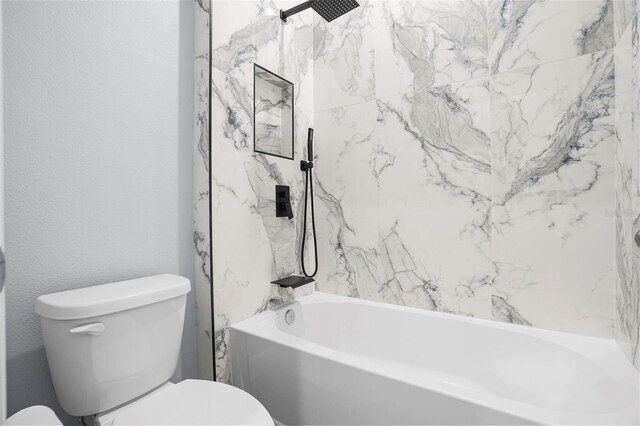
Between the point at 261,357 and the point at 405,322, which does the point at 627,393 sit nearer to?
the point at 405,322

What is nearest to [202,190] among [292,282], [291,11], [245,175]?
[245,175]

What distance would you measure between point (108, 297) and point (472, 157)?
1.65 m

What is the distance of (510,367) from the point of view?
1452 mm

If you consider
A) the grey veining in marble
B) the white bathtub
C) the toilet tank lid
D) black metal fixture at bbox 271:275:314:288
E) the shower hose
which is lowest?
the white bathtub

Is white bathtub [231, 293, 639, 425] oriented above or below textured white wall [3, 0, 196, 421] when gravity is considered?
below

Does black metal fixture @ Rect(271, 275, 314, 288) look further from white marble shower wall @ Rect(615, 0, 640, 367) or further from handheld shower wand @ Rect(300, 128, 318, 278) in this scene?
white marble shower wall @ Rect(615, 0, 640, 367)

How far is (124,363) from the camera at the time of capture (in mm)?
987

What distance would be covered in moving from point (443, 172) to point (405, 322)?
0.84 meters

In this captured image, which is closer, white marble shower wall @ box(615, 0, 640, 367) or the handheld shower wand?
white marble shower wall @ box(615, 0, 640, 367)

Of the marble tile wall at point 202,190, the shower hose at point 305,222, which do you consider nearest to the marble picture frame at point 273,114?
the shower hose at point 305,222

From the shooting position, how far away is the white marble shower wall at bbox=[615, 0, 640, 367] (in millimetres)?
1098

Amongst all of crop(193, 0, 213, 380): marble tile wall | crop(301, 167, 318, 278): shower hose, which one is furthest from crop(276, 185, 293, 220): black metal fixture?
crop(193, 0, 213, 380): marble tile wall

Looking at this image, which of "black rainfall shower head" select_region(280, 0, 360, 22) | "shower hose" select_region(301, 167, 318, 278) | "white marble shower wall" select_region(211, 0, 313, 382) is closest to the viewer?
"white marble shower wall" select_region(211, 0, 313, 382)

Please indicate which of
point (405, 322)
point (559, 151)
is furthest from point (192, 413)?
point (559, 151)
